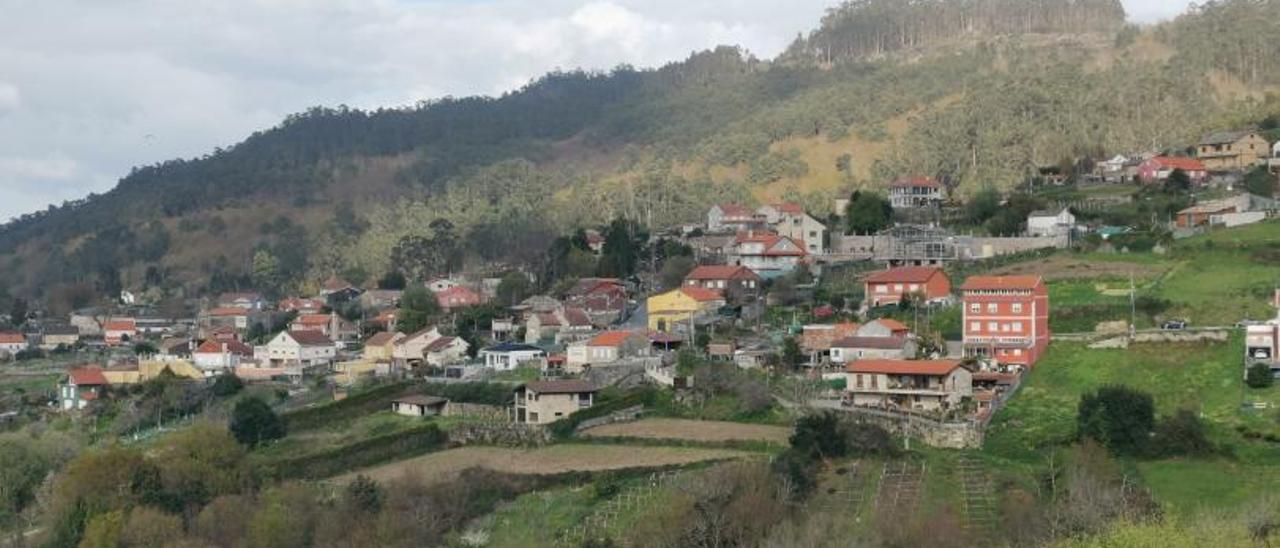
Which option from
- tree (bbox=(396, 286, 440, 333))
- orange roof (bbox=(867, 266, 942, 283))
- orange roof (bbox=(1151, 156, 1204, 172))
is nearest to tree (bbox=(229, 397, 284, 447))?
tree (bbox=(396, 286, 440, 333))

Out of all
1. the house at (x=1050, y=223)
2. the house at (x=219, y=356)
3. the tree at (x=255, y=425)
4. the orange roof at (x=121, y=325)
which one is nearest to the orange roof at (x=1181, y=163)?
the house at (x=1050, y=223)

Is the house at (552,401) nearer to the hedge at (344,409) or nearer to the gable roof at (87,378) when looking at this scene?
→ the hedge at (344,409)

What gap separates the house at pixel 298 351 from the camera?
60.3 meters

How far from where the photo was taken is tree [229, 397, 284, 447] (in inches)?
1818

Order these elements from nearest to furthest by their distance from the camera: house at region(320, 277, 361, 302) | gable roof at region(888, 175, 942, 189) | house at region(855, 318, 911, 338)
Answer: house at region(855, 318, 911, 338)
gable roof at region(888, 175, 942, 189)
house at region(320, 277, 361, 302)

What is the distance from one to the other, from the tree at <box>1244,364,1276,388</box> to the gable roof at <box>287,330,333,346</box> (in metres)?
33.6

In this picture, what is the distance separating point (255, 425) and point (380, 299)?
2674 centimetres

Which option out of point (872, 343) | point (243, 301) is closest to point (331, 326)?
point (243, 301)

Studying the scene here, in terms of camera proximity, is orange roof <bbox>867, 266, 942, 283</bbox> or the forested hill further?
the forested hill

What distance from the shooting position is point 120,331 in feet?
248

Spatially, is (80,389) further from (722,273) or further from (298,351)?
(722,273)

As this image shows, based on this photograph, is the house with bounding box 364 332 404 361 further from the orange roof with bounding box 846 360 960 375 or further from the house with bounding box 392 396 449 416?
the orange roof with bounding box 846 360 960 375

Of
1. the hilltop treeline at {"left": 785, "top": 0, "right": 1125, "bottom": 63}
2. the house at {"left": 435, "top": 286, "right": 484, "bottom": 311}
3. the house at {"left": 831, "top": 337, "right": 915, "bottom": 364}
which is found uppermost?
the hilltop treeline at {"left": 785, "top": 0, "right": 1125, "bottom": 63}

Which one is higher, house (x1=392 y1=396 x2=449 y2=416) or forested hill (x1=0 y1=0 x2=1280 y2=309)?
forested hill (x1=0 y1=0 x2=1280 y2=309)
